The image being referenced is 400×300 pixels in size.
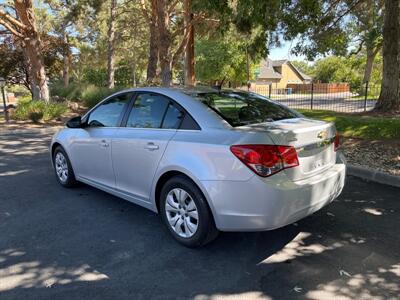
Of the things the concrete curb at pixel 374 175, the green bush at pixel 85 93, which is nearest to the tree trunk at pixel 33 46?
the green bush at pixel 85 93

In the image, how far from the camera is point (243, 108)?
422 cm

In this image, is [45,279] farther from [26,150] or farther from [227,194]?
[26,150]

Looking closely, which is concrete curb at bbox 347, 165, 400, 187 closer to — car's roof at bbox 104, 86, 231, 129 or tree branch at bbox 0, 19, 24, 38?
car's roof at bbox 104, 86, 231, 129

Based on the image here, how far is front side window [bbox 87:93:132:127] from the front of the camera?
4.75 m

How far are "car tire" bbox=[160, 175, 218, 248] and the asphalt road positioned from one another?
0.14 m

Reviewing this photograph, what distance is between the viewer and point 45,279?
327cm

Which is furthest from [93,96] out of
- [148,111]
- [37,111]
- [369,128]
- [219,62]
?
[219,62]

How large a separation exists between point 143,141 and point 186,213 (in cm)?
96

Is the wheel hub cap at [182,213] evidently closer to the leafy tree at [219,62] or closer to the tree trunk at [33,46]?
the tree trunk at [33,46]

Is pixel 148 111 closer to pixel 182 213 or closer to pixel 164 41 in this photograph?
pixel 182 213

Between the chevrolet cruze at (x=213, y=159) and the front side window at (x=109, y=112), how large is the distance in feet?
0.05

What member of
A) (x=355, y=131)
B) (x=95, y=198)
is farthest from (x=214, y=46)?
(x=95, y=198)

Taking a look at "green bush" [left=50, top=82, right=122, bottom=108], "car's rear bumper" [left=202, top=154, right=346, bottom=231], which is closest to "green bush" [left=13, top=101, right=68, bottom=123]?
"green bush" [left=50, top=82, right=122, bottom=108]

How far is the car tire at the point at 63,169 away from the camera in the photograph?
5.65 m
